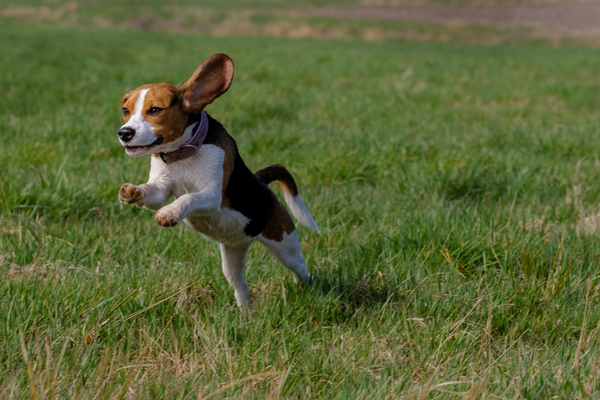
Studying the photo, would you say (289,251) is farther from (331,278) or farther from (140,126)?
(140,126)

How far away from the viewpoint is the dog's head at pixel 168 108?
2027 millimetres

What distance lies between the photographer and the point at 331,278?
3008 millimetres

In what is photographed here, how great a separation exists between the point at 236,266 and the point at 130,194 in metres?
0.82

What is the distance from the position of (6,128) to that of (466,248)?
4927 mm

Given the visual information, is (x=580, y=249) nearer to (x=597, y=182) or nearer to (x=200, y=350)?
(x=597, y=182)

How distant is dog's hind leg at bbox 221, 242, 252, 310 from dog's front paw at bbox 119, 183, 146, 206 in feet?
2.13

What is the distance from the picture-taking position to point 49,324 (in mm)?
2432

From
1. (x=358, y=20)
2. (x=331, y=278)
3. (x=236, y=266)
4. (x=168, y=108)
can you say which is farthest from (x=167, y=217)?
(x=358, y=20)

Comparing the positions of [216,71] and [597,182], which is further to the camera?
[597,182]

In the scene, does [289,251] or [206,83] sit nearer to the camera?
[206,83]

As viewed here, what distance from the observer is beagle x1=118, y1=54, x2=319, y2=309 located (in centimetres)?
202

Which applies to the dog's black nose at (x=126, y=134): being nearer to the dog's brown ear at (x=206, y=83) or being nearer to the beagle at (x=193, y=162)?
the beagle at (x=193, y=162)

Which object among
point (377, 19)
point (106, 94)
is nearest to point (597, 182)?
point (106, 94)

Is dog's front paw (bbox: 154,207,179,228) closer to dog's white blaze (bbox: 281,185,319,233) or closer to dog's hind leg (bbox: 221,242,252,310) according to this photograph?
dog's hind leg (bbox: 221,242,252,310)
